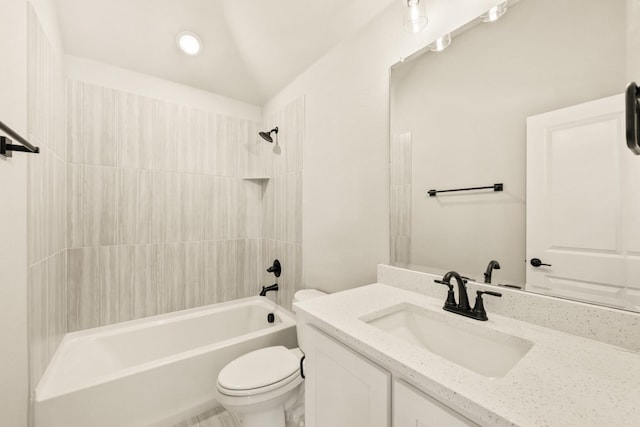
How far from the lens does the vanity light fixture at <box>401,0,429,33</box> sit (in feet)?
3.63

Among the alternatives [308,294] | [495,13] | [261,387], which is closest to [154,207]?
[308,294]

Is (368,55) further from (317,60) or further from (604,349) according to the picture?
(604,349)

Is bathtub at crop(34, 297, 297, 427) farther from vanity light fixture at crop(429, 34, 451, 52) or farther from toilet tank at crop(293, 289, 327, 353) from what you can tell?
vanity light fixture at crop(429, 34, 451, 52)

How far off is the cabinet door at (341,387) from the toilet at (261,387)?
0.43 meters

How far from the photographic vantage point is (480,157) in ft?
3.33

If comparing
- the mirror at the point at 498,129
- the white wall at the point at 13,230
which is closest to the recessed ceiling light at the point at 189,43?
the white wall at the point at 13,230

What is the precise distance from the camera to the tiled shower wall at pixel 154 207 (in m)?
1.78

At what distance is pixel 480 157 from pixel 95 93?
8.20 ft

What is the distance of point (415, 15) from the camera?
3.64 feet

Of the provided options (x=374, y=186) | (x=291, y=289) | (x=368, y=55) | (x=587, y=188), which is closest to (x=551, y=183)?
(x=587, y=188)

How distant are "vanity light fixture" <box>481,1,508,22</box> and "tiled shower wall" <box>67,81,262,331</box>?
206 centimetres

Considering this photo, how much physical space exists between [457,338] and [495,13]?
1206 millimetres

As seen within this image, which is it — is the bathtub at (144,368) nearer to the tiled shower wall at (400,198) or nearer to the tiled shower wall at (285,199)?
the tiled shower wall at (285,199)

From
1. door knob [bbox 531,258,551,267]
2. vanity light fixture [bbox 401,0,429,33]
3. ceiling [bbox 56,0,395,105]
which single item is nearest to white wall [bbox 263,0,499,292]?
vanity light fixture [bbox 401,0,429,33]
